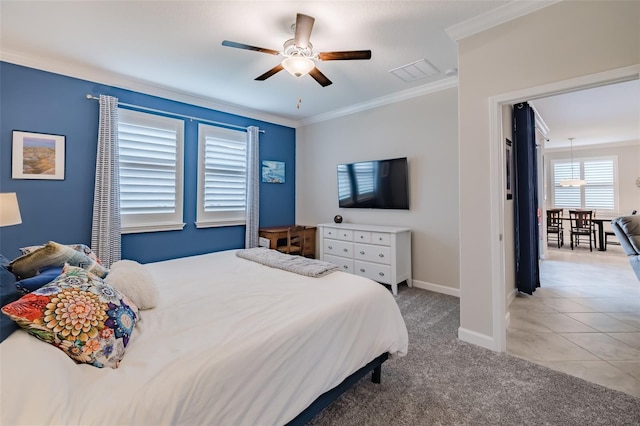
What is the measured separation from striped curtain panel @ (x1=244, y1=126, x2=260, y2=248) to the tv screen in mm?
1388

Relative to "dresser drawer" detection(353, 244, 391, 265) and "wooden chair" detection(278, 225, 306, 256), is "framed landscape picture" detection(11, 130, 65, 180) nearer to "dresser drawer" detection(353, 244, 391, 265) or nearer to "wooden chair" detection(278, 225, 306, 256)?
"wooden chair" detection(278, 225, 306, 256)

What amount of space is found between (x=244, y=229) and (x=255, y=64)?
2.53 metres

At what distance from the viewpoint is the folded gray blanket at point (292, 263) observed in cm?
228

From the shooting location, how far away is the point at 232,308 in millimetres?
1659

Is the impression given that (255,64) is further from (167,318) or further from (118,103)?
(167,318)

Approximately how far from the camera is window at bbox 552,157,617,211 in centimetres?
759

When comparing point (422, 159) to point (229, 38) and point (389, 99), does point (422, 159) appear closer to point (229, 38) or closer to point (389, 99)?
point (389, 99)

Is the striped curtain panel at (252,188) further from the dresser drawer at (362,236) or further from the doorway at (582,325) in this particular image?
the doorway at (582,325)

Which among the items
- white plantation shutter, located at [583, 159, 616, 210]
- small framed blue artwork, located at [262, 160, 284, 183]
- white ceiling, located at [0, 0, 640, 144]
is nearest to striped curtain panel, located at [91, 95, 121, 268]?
white ceiling, located at [0, 0, 640, 144]

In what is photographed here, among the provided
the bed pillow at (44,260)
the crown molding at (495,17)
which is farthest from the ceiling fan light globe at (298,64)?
the bed pillow at (44,260)

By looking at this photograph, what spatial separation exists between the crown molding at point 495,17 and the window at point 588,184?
816 cm

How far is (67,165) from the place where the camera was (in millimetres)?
3117

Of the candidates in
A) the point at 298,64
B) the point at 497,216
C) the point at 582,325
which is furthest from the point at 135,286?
the point at 582,325

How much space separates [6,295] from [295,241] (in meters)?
3.77
